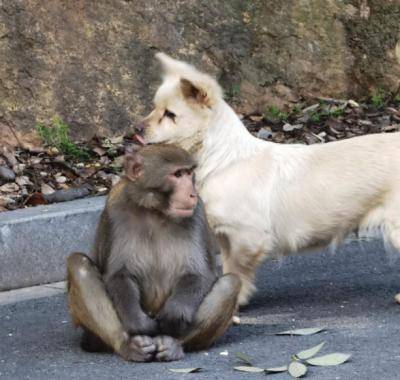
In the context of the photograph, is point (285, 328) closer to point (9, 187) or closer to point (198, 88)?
point (198, 88)

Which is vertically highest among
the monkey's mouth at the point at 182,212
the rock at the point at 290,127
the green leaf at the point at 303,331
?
the monkey's mouth at the point at 182,212

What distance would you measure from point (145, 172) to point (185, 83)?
106 cm

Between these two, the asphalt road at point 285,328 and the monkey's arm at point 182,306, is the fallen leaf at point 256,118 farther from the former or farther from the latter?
the monkey's arm at point 182,306

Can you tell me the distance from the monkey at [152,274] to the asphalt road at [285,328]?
0.36 feet

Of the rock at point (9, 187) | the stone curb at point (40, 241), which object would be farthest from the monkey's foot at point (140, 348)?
the rock at point (9, 187)

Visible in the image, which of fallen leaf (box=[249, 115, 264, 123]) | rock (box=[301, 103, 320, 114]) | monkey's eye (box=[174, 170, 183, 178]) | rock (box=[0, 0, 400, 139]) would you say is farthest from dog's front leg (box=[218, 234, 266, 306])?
rock (box=[301, 103, 320, 114])

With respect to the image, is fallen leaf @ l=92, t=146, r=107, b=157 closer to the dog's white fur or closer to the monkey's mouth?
the dog's white fur

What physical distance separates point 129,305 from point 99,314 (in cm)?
16

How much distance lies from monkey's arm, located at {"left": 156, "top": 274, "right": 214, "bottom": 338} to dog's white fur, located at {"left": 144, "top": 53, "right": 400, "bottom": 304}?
103cm

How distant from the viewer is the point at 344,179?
7004mm

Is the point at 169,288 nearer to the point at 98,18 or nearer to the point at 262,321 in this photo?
the point at 262,321

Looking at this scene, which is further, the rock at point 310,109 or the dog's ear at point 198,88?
the rock at point 310,109

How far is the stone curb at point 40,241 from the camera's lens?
308 inches

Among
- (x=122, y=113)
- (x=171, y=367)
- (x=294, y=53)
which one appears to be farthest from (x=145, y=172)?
(x=294, y=53)
